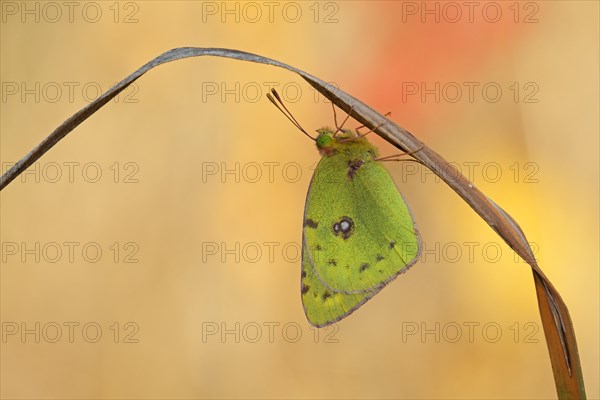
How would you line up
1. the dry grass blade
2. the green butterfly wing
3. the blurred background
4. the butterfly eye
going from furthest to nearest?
the blurred background < the butterfly eye < the green butterfly wing < the dry grass blade

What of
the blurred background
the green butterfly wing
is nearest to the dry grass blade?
the green butterfly wing

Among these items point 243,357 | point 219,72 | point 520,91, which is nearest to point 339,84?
point 219,72

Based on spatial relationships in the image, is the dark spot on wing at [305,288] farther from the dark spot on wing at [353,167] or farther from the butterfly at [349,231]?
the dark spot on wing at [353,167]

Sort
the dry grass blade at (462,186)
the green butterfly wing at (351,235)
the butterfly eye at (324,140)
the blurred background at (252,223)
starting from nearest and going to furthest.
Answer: the dry grass blade at (462,186) → the green butterfly wing at (351,235) → the butterfly eye at (324,140) → the blurred background at (252,223)

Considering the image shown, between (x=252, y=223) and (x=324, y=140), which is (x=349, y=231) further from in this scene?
(x=252, y=223)

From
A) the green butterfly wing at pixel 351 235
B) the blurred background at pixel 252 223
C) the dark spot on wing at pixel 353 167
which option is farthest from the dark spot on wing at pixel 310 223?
the blurred background at pixel 252 223

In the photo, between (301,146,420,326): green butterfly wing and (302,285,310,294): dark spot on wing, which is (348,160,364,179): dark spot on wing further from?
(302,285,310,294): dark spot on wing
